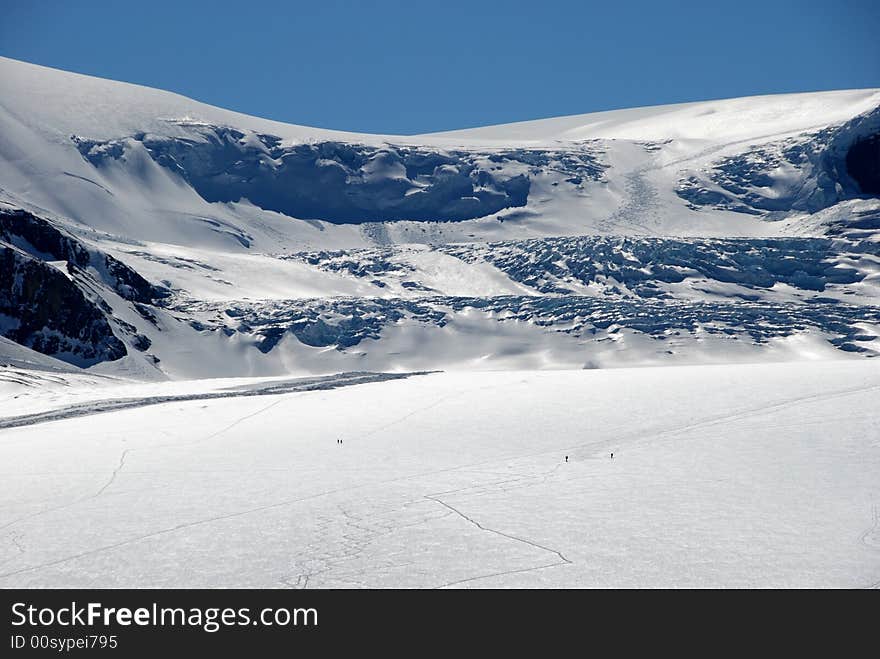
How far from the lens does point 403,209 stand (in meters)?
86.3

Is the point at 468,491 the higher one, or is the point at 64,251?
the point at 64,251

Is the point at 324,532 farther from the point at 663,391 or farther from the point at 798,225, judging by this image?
the point at 798,225

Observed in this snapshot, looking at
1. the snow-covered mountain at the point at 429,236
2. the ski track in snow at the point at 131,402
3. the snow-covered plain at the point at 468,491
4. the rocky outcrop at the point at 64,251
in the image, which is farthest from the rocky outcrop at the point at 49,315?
the snow-covered plain at the point at 468,491

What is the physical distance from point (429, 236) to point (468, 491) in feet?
233

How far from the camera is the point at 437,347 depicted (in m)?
48.3

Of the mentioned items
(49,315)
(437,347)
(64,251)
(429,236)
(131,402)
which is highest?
(429,236)

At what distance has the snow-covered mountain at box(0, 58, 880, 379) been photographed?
45094mm

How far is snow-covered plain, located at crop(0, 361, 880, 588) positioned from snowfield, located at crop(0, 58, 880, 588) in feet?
0.23

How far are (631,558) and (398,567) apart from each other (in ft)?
7.01

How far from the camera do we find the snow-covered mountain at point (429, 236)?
45.1 m

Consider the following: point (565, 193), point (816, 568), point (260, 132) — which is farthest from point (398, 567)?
point (260, 132)

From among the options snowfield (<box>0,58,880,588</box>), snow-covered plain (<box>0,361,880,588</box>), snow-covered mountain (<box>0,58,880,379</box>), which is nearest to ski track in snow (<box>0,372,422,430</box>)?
snowfield (<box>0,58,880,588</box>)

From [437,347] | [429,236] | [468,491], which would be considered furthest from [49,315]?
[429,236]

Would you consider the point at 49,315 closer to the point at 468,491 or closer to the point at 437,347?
the point at 437,347
